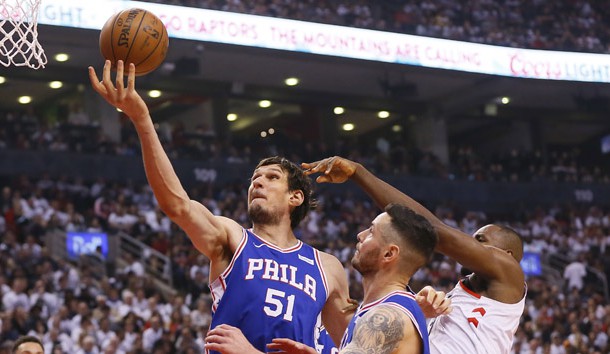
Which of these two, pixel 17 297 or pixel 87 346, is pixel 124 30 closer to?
pixel 87 346

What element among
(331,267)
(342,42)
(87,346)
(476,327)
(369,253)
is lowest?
(87,346)

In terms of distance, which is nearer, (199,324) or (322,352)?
(322,352)

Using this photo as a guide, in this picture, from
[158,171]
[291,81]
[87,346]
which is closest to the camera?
[158,171]

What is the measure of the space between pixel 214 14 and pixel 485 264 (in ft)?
53.8

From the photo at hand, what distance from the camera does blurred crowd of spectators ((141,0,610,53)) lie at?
22.6 metres

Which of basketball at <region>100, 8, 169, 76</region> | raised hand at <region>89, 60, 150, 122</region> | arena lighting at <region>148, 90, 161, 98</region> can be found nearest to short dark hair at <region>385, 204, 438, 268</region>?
raised hand at <region>89, 60, 150, 122</region>

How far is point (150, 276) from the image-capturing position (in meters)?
16.0

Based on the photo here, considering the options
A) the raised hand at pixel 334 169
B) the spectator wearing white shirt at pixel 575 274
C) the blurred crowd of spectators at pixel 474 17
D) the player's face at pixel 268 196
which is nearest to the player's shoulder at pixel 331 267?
the player's face at pixel 268 196

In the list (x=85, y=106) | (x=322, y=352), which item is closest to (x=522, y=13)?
(x=85, y=106)

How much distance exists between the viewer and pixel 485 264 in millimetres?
4793

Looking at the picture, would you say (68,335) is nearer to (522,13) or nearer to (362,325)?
(362,325)

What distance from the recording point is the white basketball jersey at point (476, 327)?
16.1 feet

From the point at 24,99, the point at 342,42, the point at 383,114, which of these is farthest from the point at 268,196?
the point at 383,114

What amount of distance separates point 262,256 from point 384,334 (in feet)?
4.08
